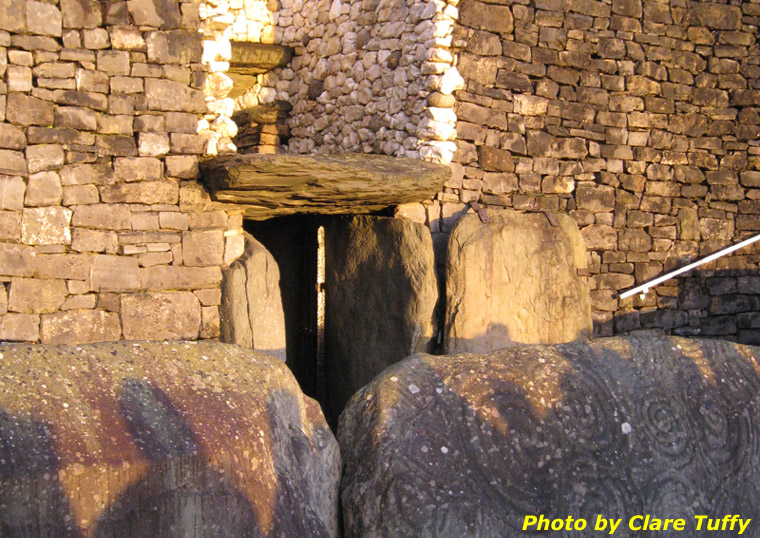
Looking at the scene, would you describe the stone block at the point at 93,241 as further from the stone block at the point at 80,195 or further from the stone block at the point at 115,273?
the stone block at the point at 80,195

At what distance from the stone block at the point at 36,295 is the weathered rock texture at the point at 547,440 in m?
2.43

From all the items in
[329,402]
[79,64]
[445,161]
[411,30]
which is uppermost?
[411,30]

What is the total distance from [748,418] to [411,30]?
3.83 metres

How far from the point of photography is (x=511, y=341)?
20.8 ft

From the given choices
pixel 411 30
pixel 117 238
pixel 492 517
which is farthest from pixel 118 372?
pixel 411 30

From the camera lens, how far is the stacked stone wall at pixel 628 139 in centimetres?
655

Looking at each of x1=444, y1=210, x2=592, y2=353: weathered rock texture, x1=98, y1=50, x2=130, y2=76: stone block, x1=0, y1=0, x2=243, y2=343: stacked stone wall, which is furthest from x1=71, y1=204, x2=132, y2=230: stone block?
x1=444, y1=210, x2=592, y2=353: weathered rock texture

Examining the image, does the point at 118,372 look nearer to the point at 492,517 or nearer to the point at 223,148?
the point at 492,517

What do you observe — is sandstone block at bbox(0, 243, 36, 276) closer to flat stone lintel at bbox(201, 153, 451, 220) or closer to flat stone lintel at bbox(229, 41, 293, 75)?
flat stone lintel at bbox(201, 153, 451, 220)

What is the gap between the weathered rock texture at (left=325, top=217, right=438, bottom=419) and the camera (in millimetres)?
6180

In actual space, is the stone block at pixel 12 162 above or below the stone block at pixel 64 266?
above

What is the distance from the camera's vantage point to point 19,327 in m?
5.08

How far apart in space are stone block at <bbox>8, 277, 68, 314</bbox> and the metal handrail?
433 centimetres

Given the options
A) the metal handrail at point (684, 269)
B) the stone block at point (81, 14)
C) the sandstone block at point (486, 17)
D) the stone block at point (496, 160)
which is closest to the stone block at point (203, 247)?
the stone block at point (81, 14)
